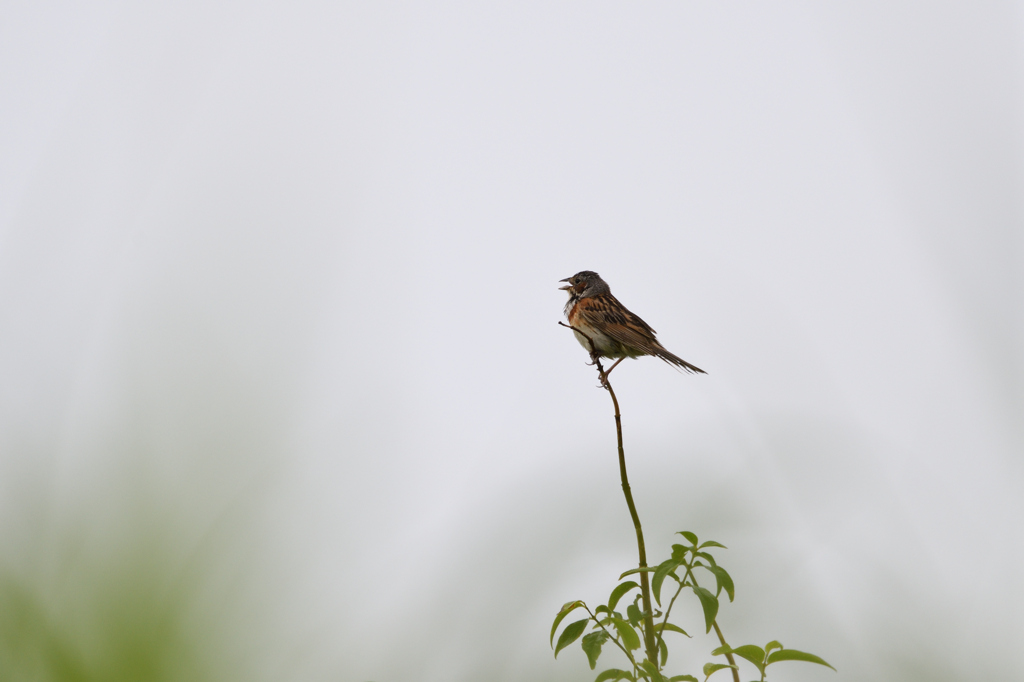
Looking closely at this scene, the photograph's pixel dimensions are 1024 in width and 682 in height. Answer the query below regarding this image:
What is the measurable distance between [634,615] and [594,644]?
0.04m

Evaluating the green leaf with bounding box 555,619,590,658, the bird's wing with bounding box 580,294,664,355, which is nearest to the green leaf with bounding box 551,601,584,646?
the green leaf with bounding box 555,619,590,658

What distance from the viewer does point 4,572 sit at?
551mm

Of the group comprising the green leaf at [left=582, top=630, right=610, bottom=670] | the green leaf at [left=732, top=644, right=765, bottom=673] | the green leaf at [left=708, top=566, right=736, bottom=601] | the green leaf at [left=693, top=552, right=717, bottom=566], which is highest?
the green leaf at [left=693, top=552, right=717, bottom=566]

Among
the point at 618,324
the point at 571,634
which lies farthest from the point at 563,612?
the point at 618,324

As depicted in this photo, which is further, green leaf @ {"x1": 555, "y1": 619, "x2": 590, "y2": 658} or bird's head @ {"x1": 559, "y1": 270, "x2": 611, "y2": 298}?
bird's head @ {"x1": 559, "y1": 270, "x2": 611, "y2": 298}

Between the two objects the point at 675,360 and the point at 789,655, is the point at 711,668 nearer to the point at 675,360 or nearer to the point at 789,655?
the point at 789,655

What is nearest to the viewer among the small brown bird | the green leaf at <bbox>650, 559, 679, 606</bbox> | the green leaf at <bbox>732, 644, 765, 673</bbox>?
the green leaf at <bbox>650, 559, 679, 606</bbox>

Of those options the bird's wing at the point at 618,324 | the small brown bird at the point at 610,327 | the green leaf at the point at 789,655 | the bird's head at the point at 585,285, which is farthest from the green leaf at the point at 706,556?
the bird's head at the point at 585,285

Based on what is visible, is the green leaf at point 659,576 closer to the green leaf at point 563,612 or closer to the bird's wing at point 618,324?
the green leaf at point 563,612

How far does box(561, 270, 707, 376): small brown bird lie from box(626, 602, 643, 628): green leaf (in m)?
0.71

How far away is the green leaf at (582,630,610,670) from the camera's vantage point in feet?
1.99

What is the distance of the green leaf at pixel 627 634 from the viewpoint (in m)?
0.60

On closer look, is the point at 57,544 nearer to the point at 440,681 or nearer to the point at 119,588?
the point at 119,588

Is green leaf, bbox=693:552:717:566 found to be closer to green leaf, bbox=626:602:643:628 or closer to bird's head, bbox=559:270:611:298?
green leaf, bbox=626:602:643:628
